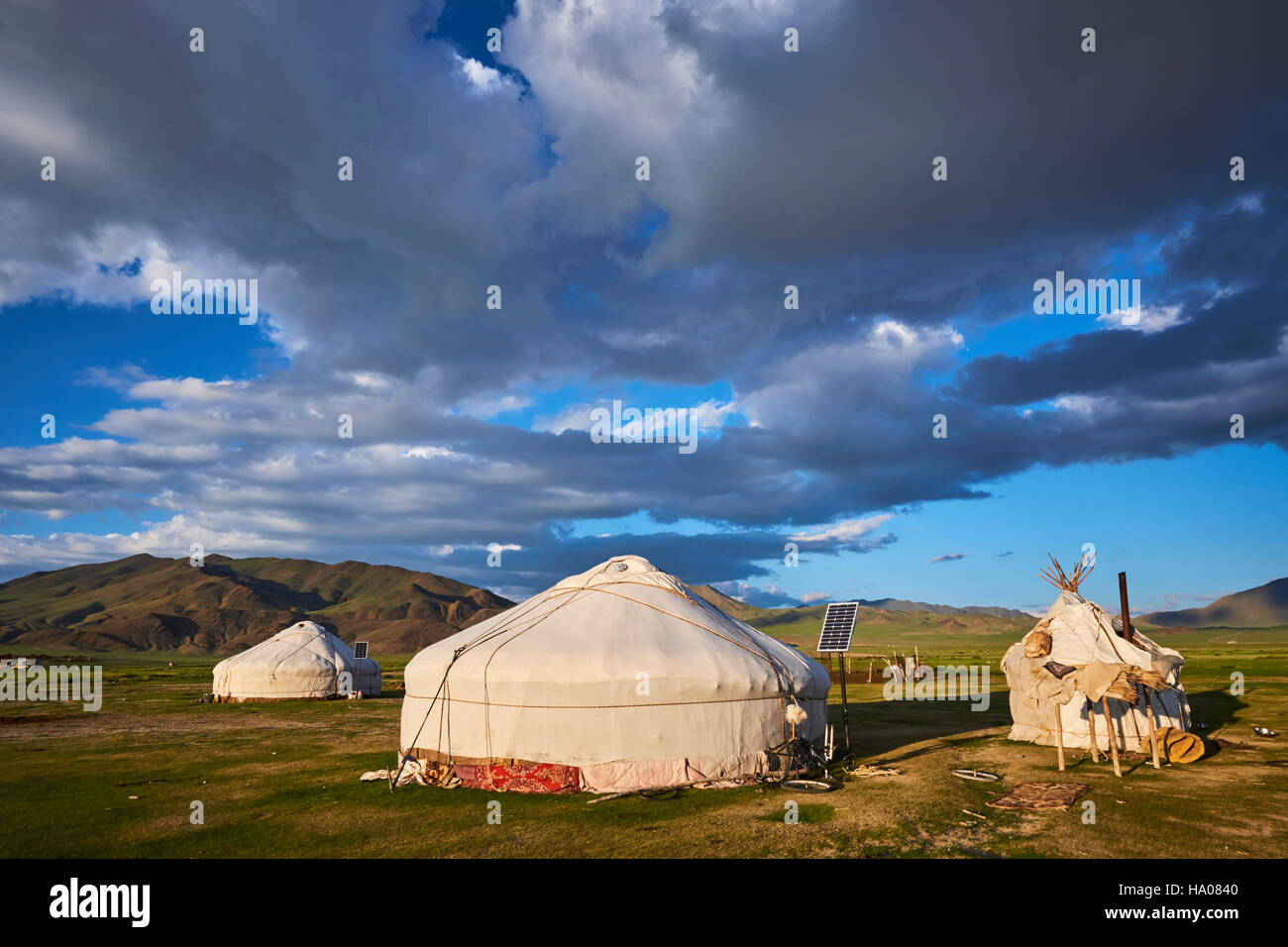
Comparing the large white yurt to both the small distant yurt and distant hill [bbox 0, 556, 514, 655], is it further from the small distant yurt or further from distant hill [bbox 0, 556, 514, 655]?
distant hill [bbox 0, 556, 514, 655]

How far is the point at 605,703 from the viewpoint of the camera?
11172mm

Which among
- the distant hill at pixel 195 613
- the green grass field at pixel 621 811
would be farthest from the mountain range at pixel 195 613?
the green grass field at pixel 621 811

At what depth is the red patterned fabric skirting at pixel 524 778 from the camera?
11102 mm

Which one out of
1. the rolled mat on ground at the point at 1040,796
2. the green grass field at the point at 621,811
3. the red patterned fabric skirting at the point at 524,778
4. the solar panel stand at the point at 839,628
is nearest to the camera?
the green grass field at the point at 621,811

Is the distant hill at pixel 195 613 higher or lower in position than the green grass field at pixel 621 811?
lower

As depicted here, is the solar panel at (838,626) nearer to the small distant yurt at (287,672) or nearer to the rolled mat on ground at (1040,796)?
the rolled mat on ground at (1040,796)

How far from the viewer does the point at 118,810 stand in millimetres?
10430

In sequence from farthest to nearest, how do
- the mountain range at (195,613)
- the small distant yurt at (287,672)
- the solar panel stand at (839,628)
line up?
the mountain range at (195,613) → the small distant yurt at (287,672) → the solar panel stand at (839,628)

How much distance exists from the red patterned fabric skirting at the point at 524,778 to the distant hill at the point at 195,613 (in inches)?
4447

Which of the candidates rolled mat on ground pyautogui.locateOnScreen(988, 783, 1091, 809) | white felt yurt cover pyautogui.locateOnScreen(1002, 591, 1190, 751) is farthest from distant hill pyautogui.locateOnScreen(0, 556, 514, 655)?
rolled mat on ground pyautogui.locateOnScreen(988, 783, 1091, 809)

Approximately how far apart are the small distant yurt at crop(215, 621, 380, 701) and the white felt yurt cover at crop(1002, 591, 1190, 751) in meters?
27.8

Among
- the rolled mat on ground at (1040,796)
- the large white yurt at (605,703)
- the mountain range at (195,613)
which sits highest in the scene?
the large white yurt at (605,703)
